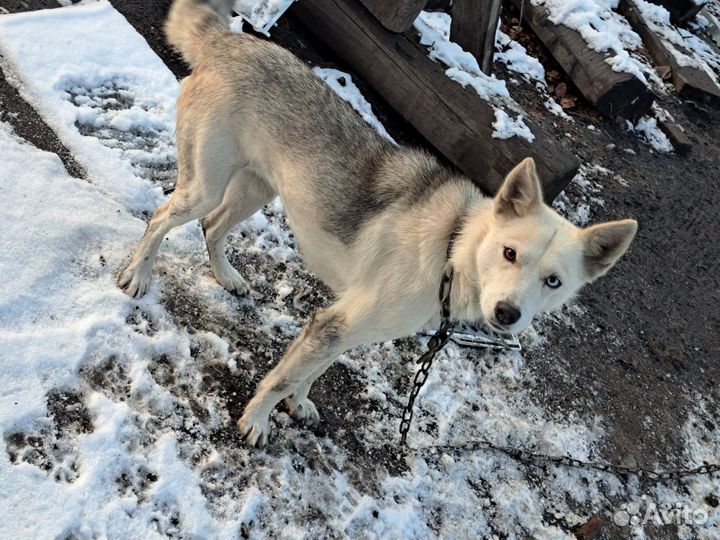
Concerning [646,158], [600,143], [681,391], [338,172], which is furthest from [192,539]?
[646,158]

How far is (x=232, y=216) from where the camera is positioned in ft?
13.6

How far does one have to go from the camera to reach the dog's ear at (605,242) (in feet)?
9.24

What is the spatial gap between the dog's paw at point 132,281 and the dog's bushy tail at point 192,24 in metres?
1.46

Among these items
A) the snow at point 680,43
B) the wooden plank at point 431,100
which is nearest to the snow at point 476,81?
the wooden plank at point 431,100

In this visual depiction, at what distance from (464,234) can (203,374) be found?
1.87 metres

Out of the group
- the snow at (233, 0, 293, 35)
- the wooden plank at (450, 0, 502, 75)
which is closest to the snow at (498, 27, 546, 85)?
the wooden plank at (450, 0, 502, 75)

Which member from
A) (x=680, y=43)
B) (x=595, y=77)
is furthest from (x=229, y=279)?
(x=680, y=43)

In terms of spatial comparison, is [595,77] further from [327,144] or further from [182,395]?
[182,395]

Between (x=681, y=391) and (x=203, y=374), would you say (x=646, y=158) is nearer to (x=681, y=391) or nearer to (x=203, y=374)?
(x=681, y=391)

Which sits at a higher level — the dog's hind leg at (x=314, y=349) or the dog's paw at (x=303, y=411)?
the dog's hind leg at (x=314, y=349)

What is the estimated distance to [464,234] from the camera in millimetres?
3016

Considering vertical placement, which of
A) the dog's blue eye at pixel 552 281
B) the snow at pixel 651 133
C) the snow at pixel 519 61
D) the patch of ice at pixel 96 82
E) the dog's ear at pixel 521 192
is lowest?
the patch of ice at pixel 96 82

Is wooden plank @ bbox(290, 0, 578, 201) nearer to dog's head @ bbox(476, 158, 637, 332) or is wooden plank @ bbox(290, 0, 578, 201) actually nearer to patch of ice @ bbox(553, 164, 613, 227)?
patch of ice @ bbox(553, 164, 613, 227)

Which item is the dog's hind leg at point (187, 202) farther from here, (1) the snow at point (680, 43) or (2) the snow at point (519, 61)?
(1) the snow at point (680, 43)
